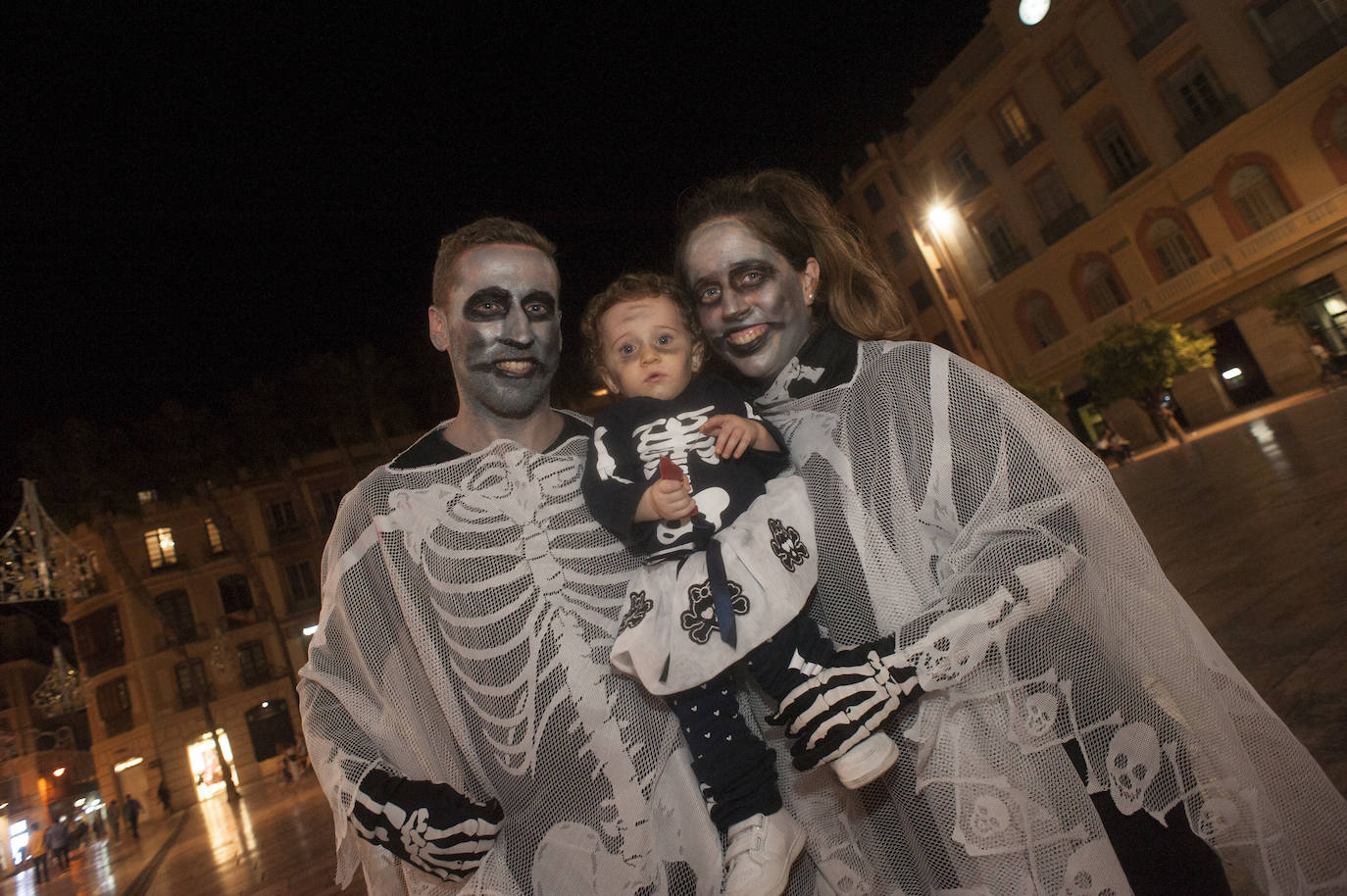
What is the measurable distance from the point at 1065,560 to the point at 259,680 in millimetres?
32398

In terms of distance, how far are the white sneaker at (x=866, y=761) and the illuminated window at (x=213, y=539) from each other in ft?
110

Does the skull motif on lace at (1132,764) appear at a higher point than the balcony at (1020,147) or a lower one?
lower

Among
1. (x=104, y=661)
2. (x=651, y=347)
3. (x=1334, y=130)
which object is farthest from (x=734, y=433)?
(x=104, y=661)

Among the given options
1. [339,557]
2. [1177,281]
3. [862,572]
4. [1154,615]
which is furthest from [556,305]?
[1177,281]

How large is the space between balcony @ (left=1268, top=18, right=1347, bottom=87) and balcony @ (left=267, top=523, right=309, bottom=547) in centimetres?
3595

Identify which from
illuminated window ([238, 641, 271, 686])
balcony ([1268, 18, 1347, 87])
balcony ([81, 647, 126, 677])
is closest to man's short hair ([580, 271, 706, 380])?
balcony ([1268, 18, 1347, 87])

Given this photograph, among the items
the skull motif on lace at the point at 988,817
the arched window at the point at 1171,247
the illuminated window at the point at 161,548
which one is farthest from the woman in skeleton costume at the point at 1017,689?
the illuminated window at the point at 161,548

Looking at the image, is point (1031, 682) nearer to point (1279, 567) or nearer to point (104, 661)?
point (1279, 567)

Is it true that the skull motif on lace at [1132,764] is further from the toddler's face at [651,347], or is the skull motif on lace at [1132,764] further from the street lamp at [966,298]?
the street lamp at [966,298]

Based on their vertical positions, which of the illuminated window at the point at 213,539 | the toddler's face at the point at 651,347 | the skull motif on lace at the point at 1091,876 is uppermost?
the illuminated window at the point at 213,539

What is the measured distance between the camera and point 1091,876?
5.02ft

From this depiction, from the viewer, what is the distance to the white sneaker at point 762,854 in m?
1.63

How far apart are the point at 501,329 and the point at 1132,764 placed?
6.96 feet

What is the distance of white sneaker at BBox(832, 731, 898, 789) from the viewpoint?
60.8 inches
